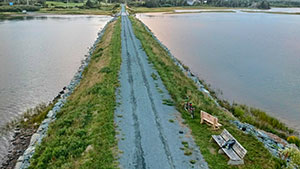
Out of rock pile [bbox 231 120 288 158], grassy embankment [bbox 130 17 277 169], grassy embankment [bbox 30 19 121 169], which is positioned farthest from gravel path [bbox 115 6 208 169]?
rock pile [bbox 231 120 288 158]

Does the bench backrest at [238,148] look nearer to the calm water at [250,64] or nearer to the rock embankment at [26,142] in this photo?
the calm water at [250,64]

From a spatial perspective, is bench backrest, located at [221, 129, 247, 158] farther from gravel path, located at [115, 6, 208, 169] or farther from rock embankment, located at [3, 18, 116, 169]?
rock embankment, located at [3, 18, 116, 169]

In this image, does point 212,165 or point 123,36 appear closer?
point 212,165

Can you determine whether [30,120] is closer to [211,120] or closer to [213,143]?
[211,120]

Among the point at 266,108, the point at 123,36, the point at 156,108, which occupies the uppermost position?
the point at 123,36

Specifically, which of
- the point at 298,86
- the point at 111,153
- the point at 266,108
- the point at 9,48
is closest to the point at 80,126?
the point at 111,153

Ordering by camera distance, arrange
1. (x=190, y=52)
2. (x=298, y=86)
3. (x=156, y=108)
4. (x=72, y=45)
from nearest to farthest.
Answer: (x=156, y=108) → (x=298, y=86) → (x=190, y=52) → (x=72, y=45)

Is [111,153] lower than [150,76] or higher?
lower

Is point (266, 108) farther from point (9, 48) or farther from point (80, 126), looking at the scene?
point (9, 48)

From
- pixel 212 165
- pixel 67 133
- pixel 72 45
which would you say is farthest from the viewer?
pixel 72 45
